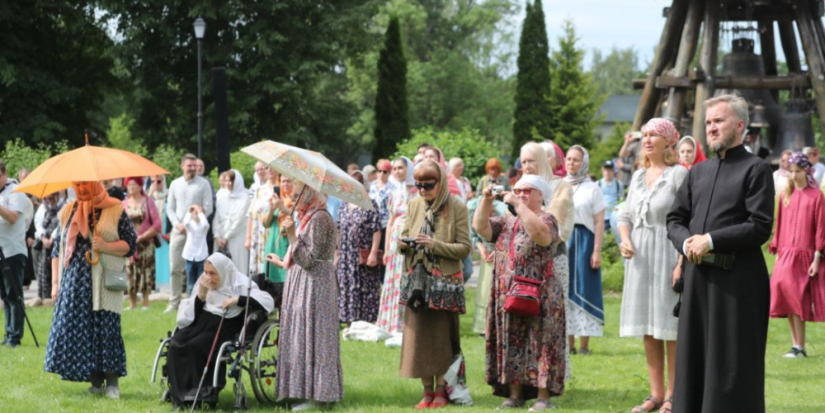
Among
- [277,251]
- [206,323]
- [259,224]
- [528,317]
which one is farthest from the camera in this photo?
[259,224]

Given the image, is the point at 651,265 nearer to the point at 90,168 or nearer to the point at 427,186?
the point at 427,186

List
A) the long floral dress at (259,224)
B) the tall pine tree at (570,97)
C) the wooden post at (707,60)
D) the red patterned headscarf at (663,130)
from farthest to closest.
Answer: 1. the tall pine tree at (570,97)
2. the wooden post at (707,60)
3. the long floral dress at (259,224)
4. the red patterned headscarf at (663,130)

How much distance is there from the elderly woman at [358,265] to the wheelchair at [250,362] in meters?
4.04

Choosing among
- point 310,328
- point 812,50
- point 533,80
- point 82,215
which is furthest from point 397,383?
point 533,80

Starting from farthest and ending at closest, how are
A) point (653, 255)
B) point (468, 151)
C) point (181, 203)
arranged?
point (468, 151)
point (181, 203)
point (653, 255)

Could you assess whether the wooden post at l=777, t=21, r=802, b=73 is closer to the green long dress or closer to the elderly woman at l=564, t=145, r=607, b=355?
the elderly woman at l=564, t=145, r=607, b=355

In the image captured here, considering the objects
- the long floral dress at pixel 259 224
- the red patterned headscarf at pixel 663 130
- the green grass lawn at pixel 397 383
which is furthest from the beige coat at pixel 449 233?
the long floral dress at pixel 259 224

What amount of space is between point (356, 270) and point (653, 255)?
216 inches

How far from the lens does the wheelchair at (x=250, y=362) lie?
828 centimetres

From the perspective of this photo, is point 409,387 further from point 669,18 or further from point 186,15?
→ point 186,15

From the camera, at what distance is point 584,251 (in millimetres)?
10594

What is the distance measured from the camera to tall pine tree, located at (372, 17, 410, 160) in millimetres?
44812

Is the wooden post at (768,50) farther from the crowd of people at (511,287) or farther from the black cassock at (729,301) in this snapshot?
the black cassock at (729,301)

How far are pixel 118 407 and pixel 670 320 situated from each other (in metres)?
4.10
